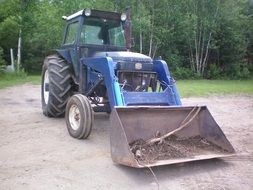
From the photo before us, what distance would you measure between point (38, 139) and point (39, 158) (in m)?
1.15

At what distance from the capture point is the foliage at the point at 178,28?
23891mm

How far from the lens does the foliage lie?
78.4 feet

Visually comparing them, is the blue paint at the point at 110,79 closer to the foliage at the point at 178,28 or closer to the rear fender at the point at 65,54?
the rear fender at the point at 65,54

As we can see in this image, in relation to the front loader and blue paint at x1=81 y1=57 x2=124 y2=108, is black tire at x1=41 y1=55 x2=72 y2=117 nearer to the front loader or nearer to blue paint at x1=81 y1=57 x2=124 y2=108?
the front loader

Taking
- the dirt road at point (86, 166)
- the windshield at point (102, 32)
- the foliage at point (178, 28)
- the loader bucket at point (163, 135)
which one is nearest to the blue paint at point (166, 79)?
the loader bucket at point (163, 135)

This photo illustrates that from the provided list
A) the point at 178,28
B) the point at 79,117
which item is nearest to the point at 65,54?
A: the point at 79,117

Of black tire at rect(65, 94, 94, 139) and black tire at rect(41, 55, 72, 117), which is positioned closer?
black tire at rect(65, 94, 94, 139)

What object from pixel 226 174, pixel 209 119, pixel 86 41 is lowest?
pixel 226 174

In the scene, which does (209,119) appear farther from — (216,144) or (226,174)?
(226,174)

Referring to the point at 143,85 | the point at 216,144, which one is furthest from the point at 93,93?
the point at 216,144

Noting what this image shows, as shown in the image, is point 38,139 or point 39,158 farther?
point 38,139

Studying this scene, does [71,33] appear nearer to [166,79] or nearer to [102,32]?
[102,32]

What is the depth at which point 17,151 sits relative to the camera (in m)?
6.32

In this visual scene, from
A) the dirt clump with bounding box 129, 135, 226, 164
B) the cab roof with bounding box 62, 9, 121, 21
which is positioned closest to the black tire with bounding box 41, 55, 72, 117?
A: the cab roof with bounding box 62, 9, 121, 21
